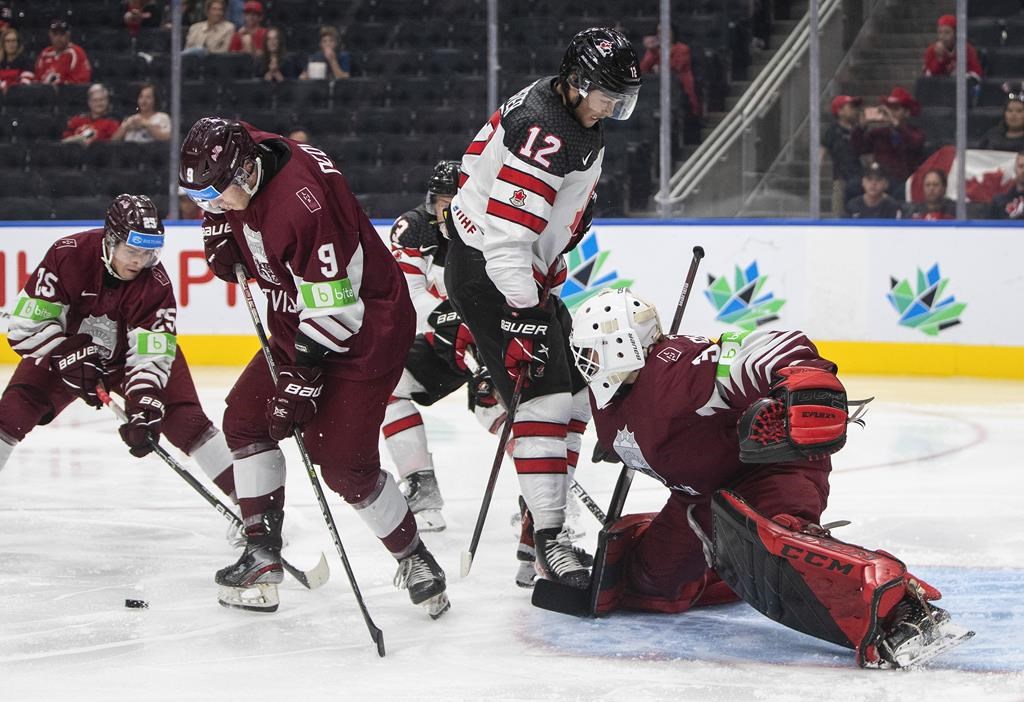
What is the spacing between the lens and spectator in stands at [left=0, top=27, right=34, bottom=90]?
853 centimetres

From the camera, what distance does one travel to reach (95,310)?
3936mm

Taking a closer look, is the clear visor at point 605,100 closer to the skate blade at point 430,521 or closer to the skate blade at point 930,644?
the skate blade at point 930,644

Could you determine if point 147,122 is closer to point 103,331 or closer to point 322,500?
point 103,331

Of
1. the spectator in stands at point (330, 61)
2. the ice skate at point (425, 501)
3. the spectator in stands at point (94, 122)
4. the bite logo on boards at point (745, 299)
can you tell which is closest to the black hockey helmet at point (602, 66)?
the ice skate at point (425, 501)

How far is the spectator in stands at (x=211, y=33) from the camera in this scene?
816cm

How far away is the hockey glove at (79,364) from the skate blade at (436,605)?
1237mm

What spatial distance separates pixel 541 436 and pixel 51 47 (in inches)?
249

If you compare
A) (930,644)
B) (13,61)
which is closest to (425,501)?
(930,644)

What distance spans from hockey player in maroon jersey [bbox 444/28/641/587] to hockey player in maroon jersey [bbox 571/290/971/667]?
169 mm

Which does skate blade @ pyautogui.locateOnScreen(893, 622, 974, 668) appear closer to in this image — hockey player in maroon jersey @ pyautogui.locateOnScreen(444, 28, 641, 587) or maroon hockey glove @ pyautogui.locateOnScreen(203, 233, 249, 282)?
hockey player in maroon jersey @ pyautogui.locateOnScreen(444, 28, 641, 587)

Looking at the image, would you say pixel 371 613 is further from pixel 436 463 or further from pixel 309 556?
pixel 436 463

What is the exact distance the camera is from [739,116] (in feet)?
24.8

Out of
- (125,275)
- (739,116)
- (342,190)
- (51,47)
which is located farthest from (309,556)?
(51,47)

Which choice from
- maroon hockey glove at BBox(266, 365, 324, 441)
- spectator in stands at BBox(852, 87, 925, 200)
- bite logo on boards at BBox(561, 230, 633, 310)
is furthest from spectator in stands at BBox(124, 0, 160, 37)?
maroon hockey glove at BBox(266, 365, 324, 441)
